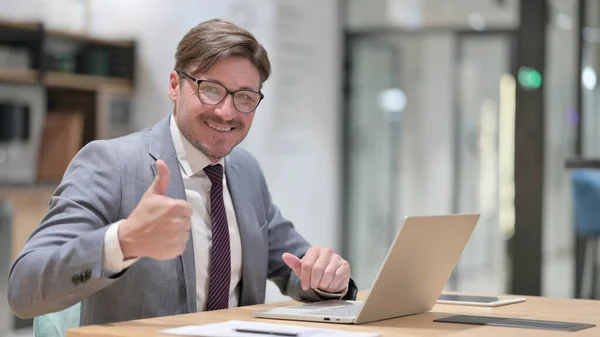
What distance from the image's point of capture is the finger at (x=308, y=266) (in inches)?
91.4

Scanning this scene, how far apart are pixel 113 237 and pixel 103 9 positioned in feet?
22.1

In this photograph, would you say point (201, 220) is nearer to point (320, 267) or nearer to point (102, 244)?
point (320, 267)

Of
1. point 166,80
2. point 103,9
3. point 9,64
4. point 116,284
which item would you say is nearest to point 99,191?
point 116,284

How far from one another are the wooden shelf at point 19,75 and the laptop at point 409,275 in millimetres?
5160

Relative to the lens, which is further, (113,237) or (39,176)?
(39,176)

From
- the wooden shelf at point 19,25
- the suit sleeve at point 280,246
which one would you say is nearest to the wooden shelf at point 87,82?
the wooden shelf at point 19,25

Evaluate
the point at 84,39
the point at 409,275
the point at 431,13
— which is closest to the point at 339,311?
the point at 409,275

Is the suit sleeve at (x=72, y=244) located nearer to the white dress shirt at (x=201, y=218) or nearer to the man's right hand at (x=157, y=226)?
the man's right hand at (x=157, y=226)

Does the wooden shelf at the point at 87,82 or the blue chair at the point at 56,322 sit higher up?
the wooden shelf at the point at 87,82

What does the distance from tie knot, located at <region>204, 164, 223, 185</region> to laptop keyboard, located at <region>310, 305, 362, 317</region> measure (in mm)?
487

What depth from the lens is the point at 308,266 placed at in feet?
7.63

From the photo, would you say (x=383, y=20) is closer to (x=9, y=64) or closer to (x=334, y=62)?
(x=334, y=62)

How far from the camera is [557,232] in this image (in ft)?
25.2

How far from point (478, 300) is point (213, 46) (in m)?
0.89
